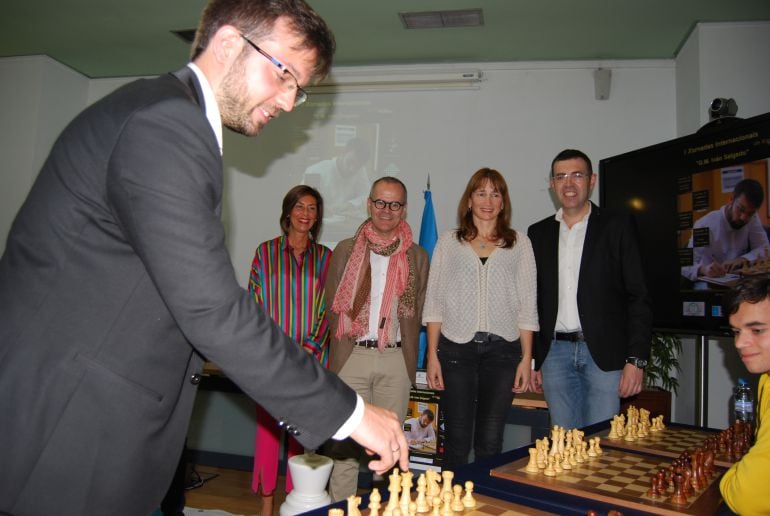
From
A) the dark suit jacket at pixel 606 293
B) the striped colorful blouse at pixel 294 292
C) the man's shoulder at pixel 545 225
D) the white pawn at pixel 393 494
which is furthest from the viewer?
the striped colorful blouse at pixel 294 292

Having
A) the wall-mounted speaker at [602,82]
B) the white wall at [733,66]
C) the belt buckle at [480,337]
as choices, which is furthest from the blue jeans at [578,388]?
the wall-mounted speaker at [602,82]

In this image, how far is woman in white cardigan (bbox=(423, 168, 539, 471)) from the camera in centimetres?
255

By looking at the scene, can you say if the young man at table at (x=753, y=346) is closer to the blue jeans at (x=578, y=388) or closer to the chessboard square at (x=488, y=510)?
the chessboard square at (x=488, y=510)

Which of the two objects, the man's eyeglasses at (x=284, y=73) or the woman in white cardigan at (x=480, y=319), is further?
the woman in white cardigan at (x=480, y=319)

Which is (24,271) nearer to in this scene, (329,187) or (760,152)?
(760,152)

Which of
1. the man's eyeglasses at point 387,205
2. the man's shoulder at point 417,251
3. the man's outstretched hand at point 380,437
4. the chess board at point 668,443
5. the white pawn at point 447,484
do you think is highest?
the man's eyeglasses at point 387,205

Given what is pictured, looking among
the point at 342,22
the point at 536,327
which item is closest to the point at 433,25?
the point at 342,22

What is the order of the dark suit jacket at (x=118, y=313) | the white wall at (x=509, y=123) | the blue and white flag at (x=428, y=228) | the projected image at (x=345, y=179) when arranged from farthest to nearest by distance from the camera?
the projected image at (x=345, y=179) < the blue and white flag at (x=428, y=228) < the white wall at (x=509, y=123) < the dark suit jacket at (x=118, y=313)

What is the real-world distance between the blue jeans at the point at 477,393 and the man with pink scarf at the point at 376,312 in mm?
339

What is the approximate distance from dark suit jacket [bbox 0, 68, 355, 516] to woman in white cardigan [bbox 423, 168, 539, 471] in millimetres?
1759

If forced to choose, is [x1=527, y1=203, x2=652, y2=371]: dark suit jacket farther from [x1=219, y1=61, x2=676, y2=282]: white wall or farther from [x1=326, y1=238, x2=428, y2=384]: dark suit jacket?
[x1=219, y1=61, x2=676, y2=282]: white wall

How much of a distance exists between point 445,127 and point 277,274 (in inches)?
90.8

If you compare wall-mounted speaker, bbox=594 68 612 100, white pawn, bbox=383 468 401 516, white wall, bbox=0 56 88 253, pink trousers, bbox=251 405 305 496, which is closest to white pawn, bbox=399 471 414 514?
white pawn, bbox=383 468 401 516

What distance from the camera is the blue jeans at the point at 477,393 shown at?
8.17 feet
